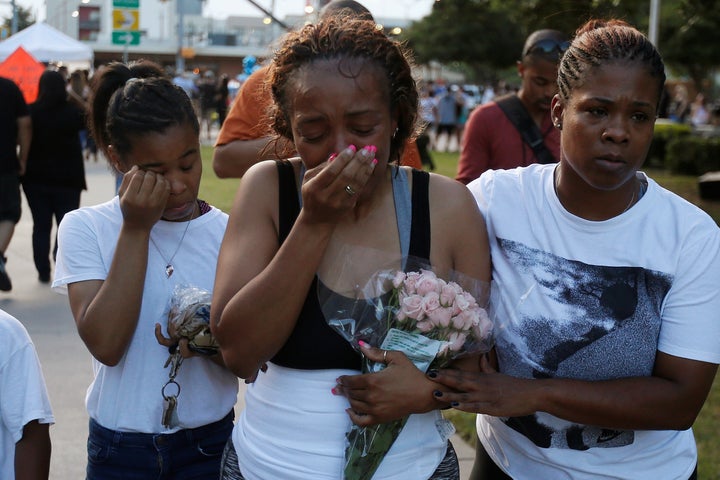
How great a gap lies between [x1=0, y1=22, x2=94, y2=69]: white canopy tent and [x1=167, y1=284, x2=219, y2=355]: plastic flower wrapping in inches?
798

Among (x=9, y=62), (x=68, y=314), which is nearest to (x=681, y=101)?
(x=9, y=62)

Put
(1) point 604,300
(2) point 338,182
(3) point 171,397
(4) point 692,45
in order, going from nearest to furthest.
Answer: (2) point 338,182 < (1) point 604,300 < (3) point 171,397 < (4) point 692,45

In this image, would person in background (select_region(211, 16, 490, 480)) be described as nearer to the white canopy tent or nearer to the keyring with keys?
the keyring with keys

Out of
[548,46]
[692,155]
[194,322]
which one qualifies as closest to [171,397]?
[194,322]

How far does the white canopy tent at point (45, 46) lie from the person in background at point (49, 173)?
13674 millimetres

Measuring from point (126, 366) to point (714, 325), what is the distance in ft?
5.10

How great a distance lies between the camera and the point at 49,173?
8156mm

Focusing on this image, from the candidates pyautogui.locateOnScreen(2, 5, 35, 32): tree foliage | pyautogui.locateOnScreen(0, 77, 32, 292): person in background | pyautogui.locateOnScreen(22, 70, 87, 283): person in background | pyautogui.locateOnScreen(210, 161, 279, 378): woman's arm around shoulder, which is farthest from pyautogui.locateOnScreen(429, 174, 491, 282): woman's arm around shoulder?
pyautogui.locateOnScreen(2, 5, 35, 32): tree foliage

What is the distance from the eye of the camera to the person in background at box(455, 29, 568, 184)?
4.40 metres

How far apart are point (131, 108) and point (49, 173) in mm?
6061

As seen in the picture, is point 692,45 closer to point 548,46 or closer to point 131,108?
point 548,46

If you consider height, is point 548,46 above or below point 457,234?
above

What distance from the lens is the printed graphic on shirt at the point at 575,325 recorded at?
79.4 inches

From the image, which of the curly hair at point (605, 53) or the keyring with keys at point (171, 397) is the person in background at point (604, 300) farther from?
the keyring with keys at point (171, 397)
